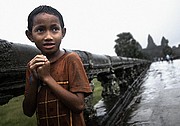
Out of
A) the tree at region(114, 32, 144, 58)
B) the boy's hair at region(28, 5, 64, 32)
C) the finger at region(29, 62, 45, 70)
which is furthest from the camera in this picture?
the tree at region(114, 32, 144, 58)

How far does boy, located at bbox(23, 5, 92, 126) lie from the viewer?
149 centimetres

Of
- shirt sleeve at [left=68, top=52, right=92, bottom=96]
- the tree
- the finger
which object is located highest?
the tree

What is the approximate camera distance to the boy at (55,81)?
149cm

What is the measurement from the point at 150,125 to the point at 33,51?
2.82m

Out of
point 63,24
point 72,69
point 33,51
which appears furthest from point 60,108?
point 33,51

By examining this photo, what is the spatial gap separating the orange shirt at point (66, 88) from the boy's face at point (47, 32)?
12 cm

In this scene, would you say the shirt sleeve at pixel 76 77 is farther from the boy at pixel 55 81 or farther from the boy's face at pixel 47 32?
the boy's face at pixel 47 32

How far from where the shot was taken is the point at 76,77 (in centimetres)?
150

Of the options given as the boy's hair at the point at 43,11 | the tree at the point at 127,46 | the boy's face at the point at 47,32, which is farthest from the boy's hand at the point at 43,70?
the tree at the point at 127,46

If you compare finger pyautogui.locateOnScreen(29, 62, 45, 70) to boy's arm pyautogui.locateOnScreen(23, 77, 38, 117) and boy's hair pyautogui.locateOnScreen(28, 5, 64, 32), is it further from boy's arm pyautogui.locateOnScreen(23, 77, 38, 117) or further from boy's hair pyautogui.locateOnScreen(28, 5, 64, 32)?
boy's hair pyautogui.locateOnScreen(28, 5, 64, 32)

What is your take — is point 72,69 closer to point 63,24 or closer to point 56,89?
point 56,89

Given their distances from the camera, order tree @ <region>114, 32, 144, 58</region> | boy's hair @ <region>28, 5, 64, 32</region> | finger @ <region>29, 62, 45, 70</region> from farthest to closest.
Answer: tree @ <region>114, 32, 144, 58</region> → boy's hair @ <region>28, 5, 64, 32</region> → finger @ <region>29, 62, 45, 70</region>

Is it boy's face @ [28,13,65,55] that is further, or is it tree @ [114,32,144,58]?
tree @ [114,32,144,58]

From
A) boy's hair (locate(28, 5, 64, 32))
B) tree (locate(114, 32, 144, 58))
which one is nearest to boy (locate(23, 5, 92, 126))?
boy's hair (locate(28, 5, 64, 32))
